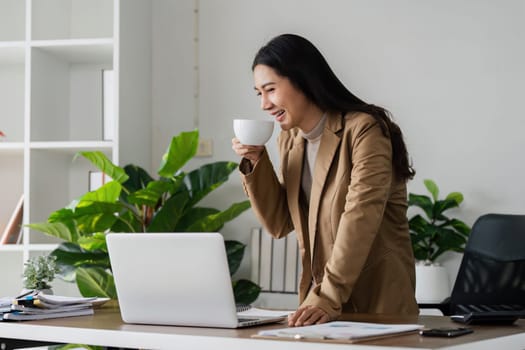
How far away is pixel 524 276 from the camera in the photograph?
2504 millimetres

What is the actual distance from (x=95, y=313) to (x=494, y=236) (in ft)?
4.15

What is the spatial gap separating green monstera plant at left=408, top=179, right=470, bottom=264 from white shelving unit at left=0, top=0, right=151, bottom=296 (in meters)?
1.35

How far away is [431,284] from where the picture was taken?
3.41 meters

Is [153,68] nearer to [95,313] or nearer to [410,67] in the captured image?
[410,67]

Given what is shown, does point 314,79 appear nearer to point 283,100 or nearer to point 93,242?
point 283,100

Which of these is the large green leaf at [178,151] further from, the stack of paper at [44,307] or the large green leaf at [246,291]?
the stack of paper at [44,307]

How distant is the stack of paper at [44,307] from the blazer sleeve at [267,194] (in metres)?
0.47

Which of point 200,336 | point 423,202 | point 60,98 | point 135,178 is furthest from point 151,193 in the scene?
point 200,336

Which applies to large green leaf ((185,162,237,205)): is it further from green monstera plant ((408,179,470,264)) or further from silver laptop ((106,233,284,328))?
silver laptop ((106,233,284,328))

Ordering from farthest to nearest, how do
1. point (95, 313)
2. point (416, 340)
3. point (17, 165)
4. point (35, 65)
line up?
point (17, 165) < point (35, 65) < point (95, 313) < point (416, 340)

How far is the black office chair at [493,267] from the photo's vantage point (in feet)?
8.30

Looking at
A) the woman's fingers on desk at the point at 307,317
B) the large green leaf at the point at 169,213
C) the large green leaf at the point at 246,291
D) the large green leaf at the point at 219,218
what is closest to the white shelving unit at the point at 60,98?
the large green leaf at the point at 169,213

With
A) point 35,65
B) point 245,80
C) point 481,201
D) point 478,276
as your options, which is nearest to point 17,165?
point 35,65

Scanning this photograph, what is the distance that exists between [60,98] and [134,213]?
78 centimetres
